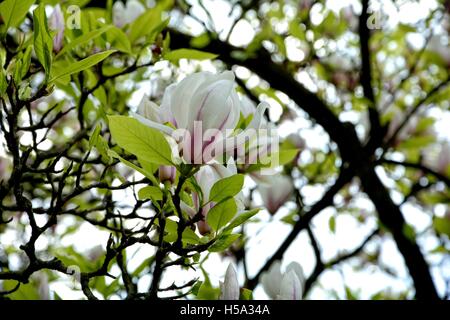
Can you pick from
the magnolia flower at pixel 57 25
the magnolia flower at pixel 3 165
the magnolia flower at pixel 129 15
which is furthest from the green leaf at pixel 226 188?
the magnolia flower at pixel 3 165

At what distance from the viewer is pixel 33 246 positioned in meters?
0.73

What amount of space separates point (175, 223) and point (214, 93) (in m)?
0.18

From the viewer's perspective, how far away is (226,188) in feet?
2.12

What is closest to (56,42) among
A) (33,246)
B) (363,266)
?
(33,246)

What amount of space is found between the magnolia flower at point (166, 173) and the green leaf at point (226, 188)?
71 millimetres

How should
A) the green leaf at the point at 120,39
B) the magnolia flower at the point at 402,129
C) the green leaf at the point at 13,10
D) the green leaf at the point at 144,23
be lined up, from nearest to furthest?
the green leaf at the point at 13,10 < the green leaf at the point at 120,39 < the green leaf at the point at 144,23 < the magnolia flower at the point at 402,129

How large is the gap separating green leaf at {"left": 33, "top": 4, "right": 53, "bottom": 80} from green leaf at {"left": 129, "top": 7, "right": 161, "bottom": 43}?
0.41 m

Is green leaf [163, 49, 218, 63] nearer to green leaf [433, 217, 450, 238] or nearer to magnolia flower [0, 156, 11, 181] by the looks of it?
green leaf [433, 217, 450, 238]

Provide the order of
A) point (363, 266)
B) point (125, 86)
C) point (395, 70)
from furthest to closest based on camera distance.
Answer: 1. point (363, 266)
2. point (395, 70)
3. point (125, 86)

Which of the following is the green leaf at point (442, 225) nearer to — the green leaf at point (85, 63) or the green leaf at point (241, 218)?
the green leaf at point (241, 218)

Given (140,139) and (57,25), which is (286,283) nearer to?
(140,139)

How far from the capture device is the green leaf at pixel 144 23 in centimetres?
107

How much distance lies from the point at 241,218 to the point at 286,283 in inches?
9.2
